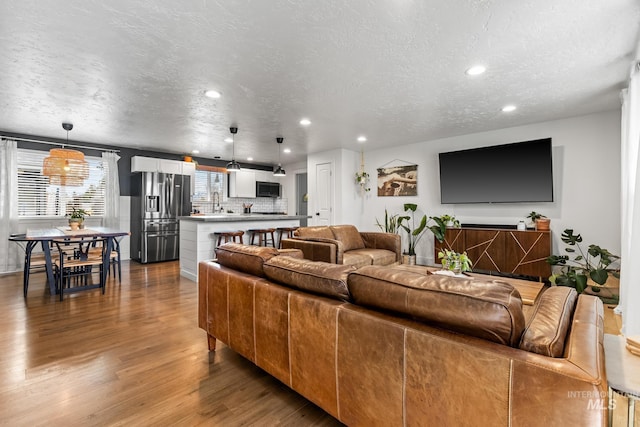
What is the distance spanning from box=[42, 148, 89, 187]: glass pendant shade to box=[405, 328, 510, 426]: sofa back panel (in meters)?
5.14

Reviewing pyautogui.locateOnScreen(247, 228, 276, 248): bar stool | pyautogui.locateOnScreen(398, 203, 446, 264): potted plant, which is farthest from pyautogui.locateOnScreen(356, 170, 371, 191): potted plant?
pyautogui.locateOnScreen(247, 228, 276, 248): bar stool

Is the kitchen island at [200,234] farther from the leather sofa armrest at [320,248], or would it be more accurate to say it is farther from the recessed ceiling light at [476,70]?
the recessed ceiling light at [476,70]

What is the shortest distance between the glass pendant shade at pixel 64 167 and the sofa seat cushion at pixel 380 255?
418cm

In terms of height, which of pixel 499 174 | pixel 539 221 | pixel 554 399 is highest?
pixel 499 174

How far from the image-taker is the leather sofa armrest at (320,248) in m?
3.82

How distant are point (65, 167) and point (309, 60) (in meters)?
3.91

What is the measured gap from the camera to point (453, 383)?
3.26 feet

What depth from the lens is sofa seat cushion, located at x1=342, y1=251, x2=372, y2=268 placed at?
3912 mm

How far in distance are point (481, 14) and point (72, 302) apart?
193 inches

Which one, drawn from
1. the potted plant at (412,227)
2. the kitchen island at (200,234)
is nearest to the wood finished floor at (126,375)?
the kitchen island at (200,234)

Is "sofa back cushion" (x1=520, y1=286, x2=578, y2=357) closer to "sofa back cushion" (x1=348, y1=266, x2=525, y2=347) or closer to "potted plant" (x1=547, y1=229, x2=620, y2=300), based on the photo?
"sofa back cushion" (x1=348, y1=266, x2=525, y2=347)

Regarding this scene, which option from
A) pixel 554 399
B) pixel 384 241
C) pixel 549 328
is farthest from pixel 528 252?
pixel 554 399

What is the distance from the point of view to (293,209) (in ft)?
29.1

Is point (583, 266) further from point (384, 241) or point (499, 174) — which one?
point (384, 241)
